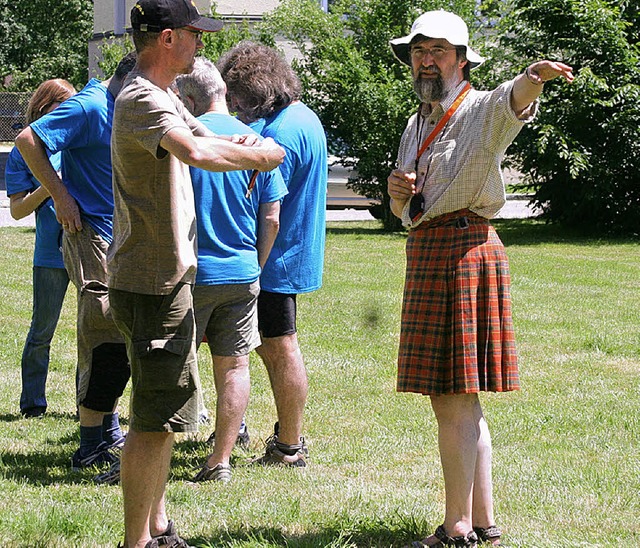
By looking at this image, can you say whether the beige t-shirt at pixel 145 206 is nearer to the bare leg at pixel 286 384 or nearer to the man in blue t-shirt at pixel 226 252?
the man in blue t-shirt at pixel 226 252

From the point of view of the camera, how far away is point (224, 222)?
A: 468 centimetres

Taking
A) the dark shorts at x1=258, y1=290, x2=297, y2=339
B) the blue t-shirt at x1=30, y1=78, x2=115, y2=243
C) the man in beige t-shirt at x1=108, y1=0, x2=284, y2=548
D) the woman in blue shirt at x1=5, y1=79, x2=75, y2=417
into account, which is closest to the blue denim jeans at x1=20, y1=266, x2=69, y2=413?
the woman in blue shirt at x1=5, y1=79, x2=75, y2=417

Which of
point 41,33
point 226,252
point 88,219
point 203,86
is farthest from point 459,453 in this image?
point 41,33

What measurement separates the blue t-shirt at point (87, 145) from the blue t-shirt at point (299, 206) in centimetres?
81

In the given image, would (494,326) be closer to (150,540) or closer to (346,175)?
(150,540)

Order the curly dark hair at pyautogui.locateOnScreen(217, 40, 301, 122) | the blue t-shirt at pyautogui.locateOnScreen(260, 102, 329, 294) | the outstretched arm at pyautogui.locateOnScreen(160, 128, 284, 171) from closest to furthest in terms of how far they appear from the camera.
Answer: the outstretched arm at pyautogui.locateOnScreen(160, 128, 284, 171)
the curly dark hair at pyautogui.locateOnScreen(217, 40, 301, 122)
the blue t-shirt at pyautogui.locateOnScreen(260, 102, 329, 294)

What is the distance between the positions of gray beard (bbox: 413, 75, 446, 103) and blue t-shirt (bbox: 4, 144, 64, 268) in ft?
9.11

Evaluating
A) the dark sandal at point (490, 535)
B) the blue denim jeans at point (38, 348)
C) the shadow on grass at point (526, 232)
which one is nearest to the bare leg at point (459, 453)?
Result: the dark sandal at point (490, 535)

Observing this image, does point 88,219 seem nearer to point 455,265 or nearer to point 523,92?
point 455,265

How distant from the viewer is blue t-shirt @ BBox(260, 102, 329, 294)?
200 inches

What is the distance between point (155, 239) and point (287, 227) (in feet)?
5.97

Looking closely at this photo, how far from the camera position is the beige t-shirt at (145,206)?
10.8 feet

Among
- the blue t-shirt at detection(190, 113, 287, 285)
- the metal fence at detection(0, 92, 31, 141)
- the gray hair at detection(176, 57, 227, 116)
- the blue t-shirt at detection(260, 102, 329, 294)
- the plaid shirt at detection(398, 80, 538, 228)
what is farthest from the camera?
the metal fence at detection(0, 92, 31, 141)

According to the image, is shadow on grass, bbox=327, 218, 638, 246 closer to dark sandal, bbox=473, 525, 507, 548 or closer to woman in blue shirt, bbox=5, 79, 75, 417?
woman in blue shirt, bbox=5, 79, 75, 417
